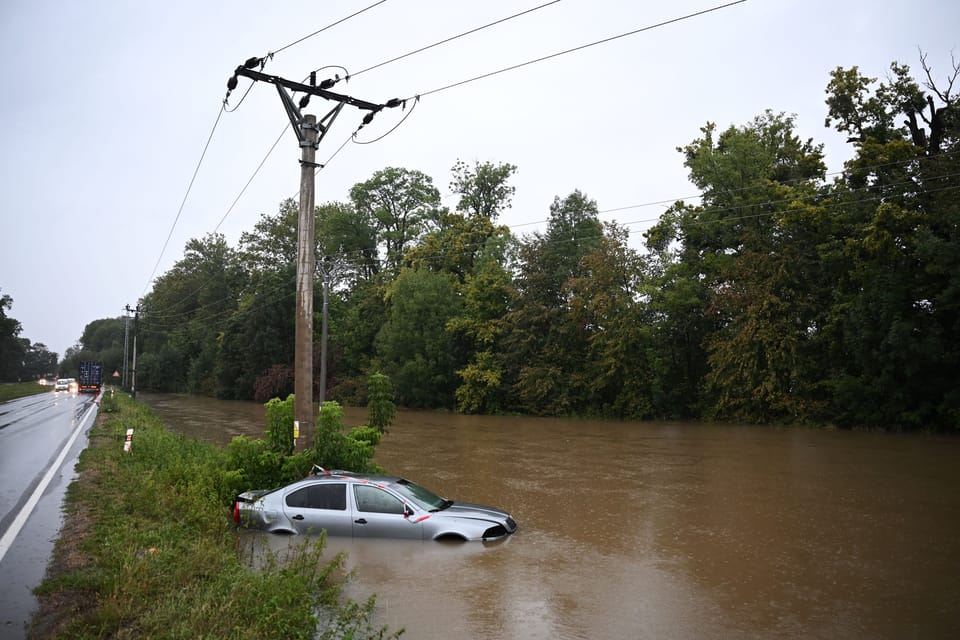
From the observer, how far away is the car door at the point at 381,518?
1116 centimetres

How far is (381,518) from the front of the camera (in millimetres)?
11242

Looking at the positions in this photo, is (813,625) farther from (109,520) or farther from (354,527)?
(109,520)

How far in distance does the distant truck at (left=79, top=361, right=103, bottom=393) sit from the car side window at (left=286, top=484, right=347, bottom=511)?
211ft

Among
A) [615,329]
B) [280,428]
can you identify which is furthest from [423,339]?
[280,428]

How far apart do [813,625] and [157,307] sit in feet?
335

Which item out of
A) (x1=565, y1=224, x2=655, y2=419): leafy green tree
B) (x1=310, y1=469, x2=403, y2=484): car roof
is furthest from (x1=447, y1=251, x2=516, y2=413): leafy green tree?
(x1=310, y1=469, x2=403, y2=484): car roof

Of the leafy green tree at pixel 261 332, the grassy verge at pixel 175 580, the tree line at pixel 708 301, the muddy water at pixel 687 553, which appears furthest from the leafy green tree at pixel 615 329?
the grassy verge at pixel 175 580

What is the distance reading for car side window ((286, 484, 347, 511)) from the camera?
11484 mm

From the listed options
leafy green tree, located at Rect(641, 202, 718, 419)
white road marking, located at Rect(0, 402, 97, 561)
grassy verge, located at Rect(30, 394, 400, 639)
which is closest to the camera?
grassy verge, located at Rect(30, 394, 400, 639)

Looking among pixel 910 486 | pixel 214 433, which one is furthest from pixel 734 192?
pixel 214 433

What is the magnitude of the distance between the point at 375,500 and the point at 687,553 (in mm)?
5339

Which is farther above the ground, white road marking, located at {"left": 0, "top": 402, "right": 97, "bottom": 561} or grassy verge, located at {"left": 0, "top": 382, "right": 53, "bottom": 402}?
grassy verge, located at {"left": 0, "top": 382, "right": 53, "bottom": 402}

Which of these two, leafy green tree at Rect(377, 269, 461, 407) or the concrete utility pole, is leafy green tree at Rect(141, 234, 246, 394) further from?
the concrete utility pole

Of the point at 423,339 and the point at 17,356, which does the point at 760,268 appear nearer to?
the point at 423,339
